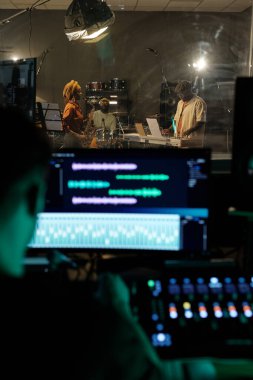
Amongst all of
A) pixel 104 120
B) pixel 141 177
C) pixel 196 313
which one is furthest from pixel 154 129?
pixel 196 313

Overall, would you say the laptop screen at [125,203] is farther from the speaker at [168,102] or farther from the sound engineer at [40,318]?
the speaker at [168,102]

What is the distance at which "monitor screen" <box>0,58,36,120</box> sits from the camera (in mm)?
2281

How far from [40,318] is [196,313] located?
54 centimetres

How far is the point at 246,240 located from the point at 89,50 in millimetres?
7129

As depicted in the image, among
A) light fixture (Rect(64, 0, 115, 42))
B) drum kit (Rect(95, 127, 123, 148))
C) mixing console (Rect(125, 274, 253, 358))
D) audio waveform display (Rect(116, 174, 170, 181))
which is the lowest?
mixing console (Rect(125, 274, 253, 358))

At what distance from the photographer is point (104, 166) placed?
4.72 ft

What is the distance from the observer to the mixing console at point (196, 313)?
109 centimetres

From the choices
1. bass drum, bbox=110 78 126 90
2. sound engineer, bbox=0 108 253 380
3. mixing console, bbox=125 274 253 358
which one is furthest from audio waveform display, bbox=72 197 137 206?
bass drum, bbox=110 78 126 90

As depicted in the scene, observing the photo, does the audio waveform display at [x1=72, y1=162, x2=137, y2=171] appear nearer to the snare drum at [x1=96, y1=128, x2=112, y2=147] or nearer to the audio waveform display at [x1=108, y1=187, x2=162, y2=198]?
the audio waveform display at [x1=108, y1=187, x2=162, y2=198]

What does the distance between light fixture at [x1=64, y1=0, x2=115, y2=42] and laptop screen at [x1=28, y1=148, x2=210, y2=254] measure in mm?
2497

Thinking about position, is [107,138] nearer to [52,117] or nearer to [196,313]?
[52,117]

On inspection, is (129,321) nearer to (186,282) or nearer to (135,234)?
(186,282)

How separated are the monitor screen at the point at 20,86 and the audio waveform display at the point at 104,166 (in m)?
0.93

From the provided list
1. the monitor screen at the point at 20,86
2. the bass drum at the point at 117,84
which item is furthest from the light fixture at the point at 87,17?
the bass drum at the point at 117,84
